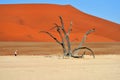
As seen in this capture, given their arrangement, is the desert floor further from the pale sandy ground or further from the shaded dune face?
the shaded dune face

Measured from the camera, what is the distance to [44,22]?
264 feet

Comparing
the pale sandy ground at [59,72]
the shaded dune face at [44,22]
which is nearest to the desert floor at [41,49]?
the pale sandy ground at [59,72]

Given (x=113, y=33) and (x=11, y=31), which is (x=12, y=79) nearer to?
(x=11, y=31)

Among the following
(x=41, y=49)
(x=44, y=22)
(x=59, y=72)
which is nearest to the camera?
(x=59, y=72)

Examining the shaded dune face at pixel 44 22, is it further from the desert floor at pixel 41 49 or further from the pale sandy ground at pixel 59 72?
the pale sandy ground at pixel 59 72

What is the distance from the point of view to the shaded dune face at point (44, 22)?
217 feet

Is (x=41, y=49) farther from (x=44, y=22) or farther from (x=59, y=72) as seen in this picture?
(x=44, y=22)

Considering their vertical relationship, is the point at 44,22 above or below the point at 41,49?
above

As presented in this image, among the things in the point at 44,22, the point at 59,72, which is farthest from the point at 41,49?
the point at 44,22

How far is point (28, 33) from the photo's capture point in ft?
212

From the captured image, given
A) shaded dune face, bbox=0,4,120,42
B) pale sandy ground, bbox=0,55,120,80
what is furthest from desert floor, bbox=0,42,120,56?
shaded dune face, bbox=0,4,120,42

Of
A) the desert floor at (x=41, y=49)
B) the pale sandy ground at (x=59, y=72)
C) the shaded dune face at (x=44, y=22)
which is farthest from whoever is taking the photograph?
the shaded dune face at (x=44, y=22)

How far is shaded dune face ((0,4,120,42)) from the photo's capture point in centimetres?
6606

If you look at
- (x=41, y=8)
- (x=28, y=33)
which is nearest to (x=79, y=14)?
(x=41, y=8)
